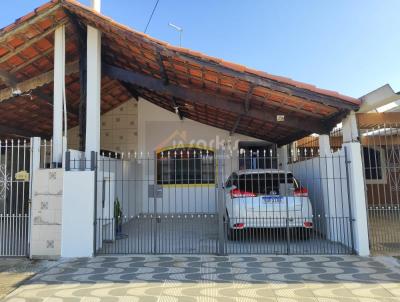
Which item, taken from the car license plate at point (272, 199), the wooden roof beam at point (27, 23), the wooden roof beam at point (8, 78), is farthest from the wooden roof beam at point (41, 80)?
the car license plate at point (272, 199)

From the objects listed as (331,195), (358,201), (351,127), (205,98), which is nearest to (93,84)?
(205,98)

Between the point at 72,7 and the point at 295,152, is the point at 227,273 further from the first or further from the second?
the point at 295,152

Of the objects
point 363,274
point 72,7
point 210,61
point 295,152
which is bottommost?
point 363,274

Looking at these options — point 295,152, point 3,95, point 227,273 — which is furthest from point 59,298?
point 295,152

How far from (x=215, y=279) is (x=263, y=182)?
10.3 feet

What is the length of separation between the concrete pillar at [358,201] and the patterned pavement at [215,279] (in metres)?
0.31

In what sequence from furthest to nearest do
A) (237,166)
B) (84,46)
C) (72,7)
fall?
1. (237,166)
2. (84,46)
3. (72,7)

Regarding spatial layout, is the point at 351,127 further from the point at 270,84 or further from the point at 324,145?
the point at 270,84

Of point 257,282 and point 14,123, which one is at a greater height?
point 14,123

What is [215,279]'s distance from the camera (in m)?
5.19

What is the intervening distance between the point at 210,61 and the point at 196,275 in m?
3.55

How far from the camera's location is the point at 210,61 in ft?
21.0

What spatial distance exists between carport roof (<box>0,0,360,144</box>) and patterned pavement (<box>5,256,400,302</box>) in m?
2.85

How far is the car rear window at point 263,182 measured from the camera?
7625mm
